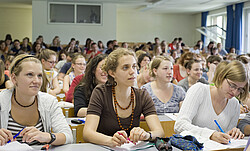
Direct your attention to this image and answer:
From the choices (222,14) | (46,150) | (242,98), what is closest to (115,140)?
(46,150)

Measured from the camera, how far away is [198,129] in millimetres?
2182

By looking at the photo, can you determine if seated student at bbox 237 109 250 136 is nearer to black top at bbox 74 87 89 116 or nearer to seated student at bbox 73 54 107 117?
seated student at bbox 73 54 107 117

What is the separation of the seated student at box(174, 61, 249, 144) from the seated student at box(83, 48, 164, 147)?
27 centimetres

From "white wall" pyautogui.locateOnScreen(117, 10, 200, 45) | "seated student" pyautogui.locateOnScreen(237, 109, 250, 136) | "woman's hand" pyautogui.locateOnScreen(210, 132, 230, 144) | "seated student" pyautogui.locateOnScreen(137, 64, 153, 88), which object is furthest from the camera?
"white wall" pyautogui.locateOnScreen(117, 10, 200, 45)

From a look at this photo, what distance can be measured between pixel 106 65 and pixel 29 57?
56 cm

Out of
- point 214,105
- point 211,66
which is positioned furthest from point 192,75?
point 214,105

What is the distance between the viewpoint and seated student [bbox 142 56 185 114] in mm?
3234

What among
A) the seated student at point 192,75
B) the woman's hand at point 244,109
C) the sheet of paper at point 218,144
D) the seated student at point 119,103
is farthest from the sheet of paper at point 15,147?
the seated student at point 192,75

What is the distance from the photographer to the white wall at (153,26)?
17766mm

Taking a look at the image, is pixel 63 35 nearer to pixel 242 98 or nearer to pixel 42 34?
pixel 42 34

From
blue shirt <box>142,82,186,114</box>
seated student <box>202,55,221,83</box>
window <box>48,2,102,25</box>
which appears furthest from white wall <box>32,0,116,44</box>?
blue shirt <box>142,82,186,114</box>

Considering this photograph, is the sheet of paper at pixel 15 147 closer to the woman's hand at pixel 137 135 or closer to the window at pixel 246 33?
the woman's hand at pixel 137 135

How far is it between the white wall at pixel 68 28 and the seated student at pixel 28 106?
11287 millimetres

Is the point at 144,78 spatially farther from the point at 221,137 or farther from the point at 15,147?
the point at 15,147
